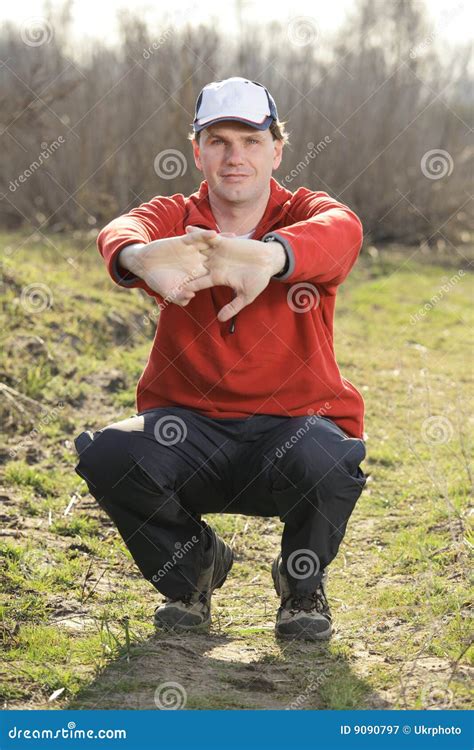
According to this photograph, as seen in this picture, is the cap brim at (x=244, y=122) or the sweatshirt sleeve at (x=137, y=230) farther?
the cap brim at (x=244, y=122)

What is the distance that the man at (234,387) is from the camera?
2922 millimetres

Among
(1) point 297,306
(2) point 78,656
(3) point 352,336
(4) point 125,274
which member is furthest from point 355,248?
(3) point 352,336

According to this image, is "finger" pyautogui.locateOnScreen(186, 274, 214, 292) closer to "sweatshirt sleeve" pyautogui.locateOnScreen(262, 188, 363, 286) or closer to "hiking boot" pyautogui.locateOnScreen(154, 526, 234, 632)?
"sweatshirt sleeve" pyautogui.locateOnScreen(262, 188, 363, 286)

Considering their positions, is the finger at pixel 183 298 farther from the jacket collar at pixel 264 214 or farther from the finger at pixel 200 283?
the jacket collar at pixel 264 214

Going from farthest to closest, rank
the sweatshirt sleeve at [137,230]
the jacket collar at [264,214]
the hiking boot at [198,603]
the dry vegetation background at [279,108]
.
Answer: the dry vegetation background at [279,108] → the jacket collar at [264,214] → the hiking boot at [198,603] → the sweatshirt sleeve at [137,230]

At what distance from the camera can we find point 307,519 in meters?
2.96

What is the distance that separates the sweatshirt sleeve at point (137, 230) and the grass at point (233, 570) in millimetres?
1063

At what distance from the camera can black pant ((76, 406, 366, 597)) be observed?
9.65 feet

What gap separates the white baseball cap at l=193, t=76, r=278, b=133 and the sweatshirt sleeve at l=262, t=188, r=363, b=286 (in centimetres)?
33

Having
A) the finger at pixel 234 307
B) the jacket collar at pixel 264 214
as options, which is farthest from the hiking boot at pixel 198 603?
the jacket collar at pixel 264 214

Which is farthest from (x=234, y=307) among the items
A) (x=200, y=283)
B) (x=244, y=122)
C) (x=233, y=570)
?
(x=233, y=570)

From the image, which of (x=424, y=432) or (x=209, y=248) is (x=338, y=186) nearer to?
(x=424, y=432)

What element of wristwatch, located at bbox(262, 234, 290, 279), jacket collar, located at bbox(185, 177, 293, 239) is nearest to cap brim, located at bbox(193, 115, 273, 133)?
jacket collar, located at bbox(185, 177, 293, 239)

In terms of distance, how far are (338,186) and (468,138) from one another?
2.40 m
